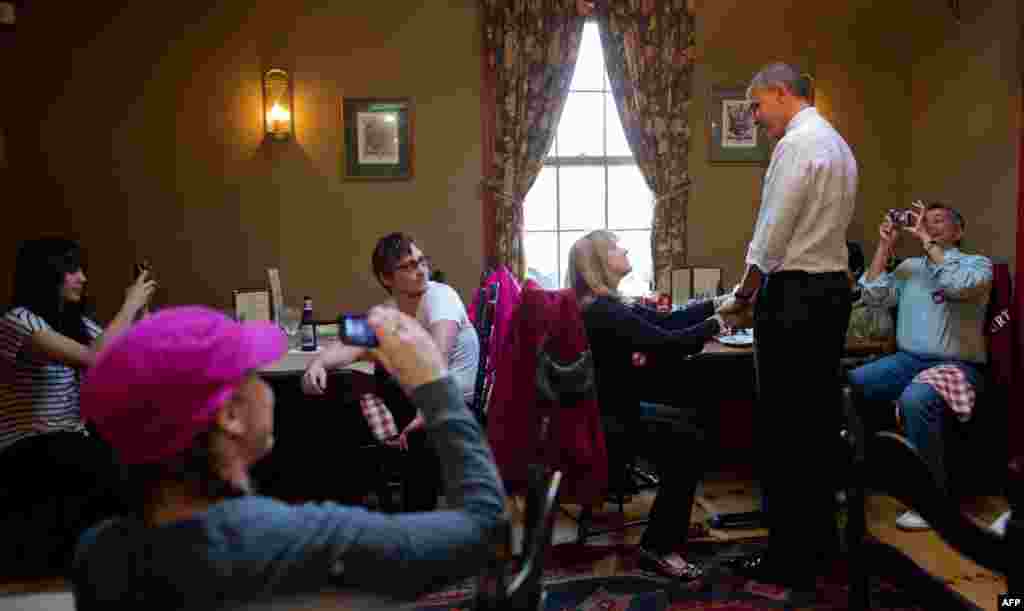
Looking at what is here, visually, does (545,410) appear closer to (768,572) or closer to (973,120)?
(768,572)

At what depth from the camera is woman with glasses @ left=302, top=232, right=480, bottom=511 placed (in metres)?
3.12

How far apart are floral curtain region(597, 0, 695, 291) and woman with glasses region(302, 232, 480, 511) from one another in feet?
6.93

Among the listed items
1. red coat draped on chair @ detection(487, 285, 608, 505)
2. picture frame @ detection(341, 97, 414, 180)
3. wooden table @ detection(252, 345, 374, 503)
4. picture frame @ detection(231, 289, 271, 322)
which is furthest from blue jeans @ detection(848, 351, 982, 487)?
picture frame @ detection(231, 289, 271, 322)

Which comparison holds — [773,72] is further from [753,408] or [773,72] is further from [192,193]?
[192,193]

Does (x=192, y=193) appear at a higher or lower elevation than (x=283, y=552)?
higher

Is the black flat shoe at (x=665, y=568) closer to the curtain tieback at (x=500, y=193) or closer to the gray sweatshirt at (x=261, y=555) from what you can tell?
the gray sweatshirt at (x=261, y=555)

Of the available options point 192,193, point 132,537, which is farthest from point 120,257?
point 132,537

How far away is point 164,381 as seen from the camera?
89 centimetres

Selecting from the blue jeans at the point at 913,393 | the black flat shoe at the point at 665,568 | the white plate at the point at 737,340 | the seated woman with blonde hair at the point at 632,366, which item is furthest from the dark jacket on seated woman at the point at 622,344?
the blue jeans at the point at 913,393

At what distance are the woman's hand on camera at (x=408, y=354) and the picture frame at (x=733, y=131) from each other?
176 inches

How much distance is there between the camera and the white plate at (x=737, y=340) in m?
3.87

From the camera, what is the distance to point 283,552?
2.88 ft

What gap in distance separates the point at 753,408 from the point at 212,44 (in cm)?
372

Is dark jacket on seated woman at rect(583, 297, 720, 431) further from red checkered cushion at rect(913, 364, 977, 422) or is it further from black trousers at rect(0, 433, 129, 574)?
black trousers at rect(0, 433, 129, 574)
